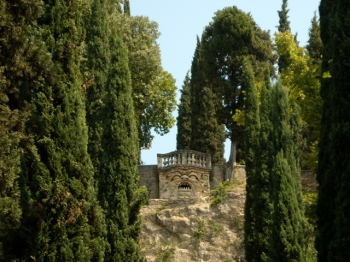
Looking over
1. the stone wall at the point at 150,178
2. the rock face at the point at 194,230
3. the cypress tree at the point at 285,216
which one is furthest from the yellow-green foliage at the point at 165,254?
the cypress tree at the point at 285,216

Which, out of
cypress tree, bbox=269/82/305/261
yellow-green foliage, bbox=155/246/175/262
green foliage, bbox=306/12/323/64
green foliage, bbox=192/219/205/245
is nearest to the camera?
cypress tree, bbox=269/82/305/261

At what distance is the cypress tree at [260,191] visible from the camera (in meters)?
22.0

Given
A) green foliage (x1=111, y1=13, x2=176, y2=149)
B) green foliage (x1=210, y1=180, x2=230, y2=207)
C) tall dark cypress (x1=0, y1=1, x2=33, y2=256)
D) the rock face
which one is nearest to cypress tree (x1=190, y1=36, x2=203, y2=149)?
green foliage (x1=111, y1=13, x2=176, y2=149)

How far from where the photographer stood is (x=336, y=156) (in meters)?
13.6

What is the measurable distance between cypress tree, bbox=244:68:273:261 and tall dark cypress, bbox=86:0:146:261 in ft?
12.2

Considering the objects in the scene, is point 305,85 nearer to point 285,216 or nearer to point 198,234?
point 198,234

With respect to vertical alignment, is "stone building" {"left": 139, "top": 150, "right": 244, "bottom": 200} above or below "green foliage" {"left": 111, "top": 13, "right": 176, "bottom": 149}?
below

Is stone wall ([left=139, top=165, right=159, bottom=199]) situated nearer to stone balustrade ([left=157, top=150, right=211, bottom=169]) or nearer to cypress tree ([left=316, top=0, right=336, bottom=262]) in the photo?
stone balustrade ([left=157, top=150, right=211, bottom=169])

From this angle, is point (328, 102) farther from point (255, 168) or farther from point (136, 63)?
point (136, 63)

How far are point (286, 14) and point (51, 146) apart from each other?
3501 centimetres

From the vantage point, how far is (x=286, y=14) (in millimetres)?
48062

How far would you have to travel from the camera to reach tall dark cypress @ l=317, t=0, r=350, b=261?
13.1 meters

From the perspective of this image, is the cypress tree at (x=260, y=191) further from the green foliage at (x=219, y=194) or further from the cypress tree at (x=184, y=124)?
the cypress tree at (x=184, y=124)

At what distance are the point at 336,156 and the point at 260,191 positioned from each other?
9.43 meters
